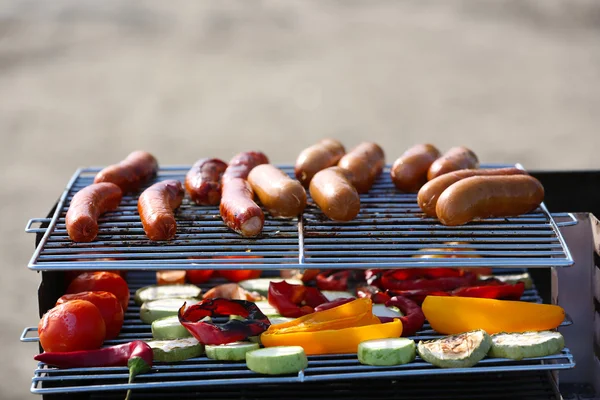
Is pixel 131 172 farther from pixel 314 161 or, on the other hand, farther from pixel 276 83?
pixel 276 83

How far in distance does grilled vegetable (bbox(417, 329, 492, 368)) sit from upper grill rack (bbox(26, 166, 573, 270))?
369 mm

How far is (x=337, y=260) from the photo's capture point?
372 centimetres

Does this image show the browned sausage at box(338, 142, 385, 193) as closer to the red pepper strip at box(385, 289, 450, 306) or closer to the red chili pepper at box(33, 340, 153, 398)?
the red pepper strip at box(385, 289, 450, 306)

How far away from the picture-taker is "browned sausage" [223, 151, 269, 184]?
4559 millimetres

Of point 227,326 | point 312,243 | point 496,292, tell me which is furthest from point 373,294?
point 227,326

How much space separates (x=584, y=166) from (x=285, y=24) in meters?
7.61

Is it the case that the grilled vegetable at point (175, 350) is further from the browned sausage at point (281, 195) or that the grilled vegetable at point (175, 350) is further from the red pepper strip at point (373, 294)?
the red pepper strip at point (373, 294)

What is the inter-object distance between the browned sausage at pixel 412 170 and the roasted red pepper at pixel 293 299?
0.86m

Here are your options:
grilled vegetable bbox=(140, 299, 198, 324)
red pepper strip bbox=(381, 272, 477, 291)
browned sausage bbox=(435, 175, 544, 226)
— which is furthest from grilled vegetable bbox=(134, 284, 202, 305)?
browned sausage bbox=(435, 175, 544, 226)

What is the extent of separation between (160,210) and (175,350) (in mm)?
752

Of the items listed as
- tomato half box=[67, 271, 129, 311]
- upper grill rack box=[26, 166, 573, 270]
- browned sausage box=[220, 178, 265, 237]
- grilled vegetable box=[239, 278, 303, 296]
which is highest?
browned sausage box=[220, 178, 265, 237]

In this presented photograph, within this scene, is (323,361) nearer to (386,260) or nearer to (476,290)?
(386,260)

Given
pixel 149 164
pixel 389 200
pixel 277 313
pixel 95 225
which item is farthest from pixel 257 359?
pixel 149 164

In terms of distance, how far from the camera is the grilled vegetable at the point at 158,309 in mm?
4242
